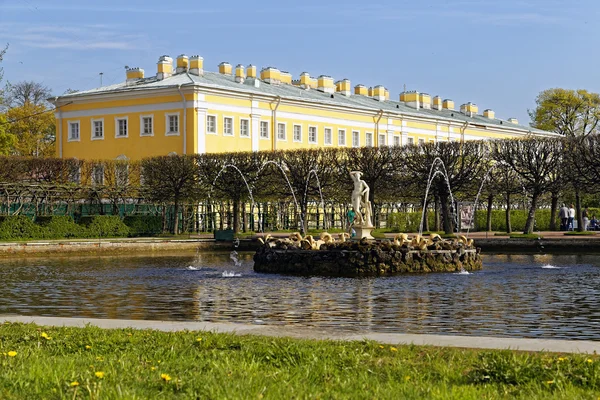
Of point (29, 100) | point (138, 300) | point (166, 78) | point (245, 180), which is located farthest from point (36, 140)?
point (138, 300)

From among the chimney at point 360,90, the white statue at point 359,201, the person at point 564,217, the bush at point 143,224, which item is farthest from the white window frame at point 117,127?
the white statue at point 359,201

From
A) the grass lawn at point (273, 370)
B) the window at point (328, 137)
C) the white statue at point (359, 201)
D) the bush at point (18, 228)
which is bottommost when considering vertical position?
the grass lawn at point (273, 370)

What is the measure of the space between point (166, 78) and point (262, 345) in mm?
48598

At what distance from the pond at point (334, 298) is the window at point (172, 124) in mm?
27521

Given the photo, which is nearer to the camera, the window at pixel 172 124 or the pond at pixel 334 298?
the pond at pixel 334 298

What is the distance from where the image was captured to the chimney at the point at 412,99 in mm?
73562

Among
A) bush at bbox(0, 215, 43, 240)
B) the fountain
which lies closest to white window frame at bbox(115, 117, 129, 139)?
bush at bbox(0, 215, 43, 240)

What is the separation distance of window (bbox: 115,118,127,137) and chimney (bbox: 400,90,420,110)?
1029 inches

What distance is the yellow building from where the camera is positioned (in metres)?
52.5

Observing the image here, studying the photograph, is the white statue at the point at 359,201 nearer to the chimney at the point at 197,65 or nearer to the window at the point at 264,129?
the window at the point at 264,129

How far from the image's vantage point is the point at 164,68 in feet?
184

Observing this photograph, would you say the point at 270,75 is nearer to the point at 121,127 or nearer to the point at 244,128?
the point at 244,128

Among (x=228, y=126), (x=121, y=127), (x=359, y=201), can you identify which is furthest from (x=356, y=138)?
(x=359, y=201)

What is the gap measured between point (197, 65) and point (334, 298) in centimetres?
4202
